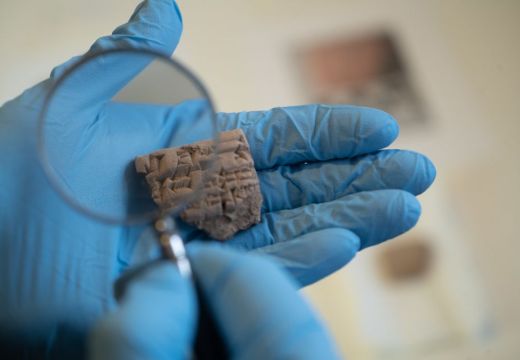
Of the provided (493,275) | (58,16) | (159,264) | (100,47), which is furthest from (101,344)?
(58,16)

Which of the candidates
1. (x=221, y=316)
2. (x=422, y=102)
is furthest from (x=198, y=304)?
(x=422, y=102)

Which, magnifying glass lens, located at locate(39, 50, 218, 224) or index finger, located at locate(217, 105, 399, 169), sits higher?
magnifying glass lens, located at locate(39, 50, 218, 224)

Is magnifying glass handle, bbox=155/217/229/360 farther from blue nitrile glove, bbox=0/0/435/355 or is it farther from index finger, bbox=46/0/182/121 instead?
index finger, bbox=46/0/182/121

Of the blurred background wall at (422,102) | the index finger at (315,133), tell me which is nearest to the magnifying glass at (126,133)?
the index finger at (315,133)

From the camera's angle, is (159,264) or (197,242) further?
(197,242)

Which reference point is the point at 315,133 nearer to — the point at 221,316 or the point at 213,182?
the point at 213,182

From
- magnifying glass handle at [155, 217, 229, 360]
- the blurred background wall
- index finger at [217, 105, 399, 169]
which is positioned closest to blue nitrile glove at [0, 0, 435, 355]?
index finger at [217, 105, 399, 169]

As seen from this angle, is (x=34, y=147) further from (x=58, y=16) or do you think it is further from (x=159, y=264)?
(x=58, y=16)
